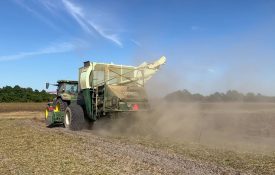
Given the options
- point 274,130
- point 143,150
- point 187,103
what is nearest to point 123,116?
point 187,103

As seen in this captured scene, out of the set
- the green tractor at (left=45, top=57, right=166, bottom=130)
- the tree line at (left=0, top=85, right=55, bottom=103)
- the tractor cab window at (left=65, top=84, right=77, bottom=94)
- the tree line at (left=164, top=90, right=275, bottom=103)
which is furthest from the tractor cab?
the tree line at (left=0, top=85, right=55, bottom=103)

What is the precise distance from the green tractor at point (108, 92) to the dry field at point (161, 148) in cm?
60

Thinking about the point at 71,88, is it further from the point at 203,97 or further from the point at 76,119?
the point at 203,97

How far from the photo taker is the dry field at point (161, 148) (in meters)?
8.91

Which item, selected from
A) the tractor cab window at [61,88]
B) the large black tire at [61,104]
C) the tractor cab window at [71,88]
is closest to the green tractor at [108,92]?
the large black tire at [61,104]

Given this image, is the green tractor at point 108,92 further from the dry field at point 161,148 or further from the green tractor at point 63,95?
the green tractor at point 63,95

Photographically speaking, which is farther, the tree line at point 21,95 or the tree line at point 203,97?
the tree line at point 21,95

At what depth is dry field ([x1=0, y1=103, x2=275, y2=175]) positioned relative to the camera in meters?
8.91

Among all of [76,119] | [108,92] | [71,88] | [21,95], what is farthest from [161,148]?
[21,95]

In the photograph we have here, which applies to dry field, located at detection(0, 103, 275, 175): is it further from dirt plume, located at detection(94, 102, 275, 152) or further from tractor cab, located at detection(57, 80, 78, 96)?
tractor cab, located at detection(57, 80, 78, 96)

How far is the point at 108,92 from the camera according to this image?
53.9ft

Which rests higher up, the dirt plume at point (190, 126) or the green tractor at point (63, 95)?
the green tractor at point (63, 95)

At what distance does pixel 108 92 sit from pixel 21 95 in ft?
198

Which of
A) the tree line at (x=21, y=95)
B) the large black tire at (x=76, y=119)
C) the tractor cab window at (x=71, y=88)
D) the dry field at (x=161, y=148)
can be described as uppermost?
the tree line at (x=21, y=95)
